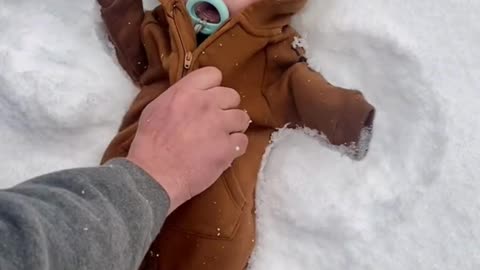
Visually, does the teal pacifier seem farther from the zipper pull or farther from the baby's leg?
the baby's leg

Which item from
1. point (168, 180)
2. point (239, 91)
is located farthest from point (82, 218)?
point (239, 91)

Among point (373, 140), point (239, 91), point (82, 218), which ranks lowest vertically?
point (373, 140)

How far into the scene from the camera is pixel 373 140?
39.9 inches

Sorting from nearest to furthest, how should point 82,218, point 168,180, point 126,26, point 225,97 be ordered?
point 82,218, point 168,180, point 225,97, point 126,26

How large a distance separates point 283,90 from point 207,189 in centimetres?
16

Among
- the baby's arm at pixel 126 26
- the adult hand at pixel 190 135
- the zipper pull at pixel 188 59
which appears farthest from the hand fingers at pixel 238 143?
the baby's arm at pixel 126 26

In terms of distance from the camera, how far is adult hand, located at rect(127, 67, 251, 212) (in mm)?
776

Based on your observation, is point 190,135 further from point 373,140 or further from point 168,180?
point 373,140

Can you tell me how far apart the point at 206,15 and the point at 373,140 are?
301 millimetres

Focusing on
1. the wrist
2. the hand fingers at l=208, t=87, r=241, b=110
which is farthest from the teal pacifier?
the wrist

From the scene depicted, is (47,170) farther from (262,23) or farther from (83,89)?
(262,23)

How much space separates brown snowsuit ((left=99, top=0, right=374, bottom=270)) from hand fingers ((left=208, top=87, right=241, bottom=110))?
63 millimetres

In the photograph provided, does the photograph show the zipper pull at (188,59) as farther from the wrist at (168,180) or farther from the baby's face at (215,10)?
the wrist at (168,180)

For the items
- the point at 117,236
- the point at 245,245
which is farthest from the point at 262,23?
the point at 117,236
